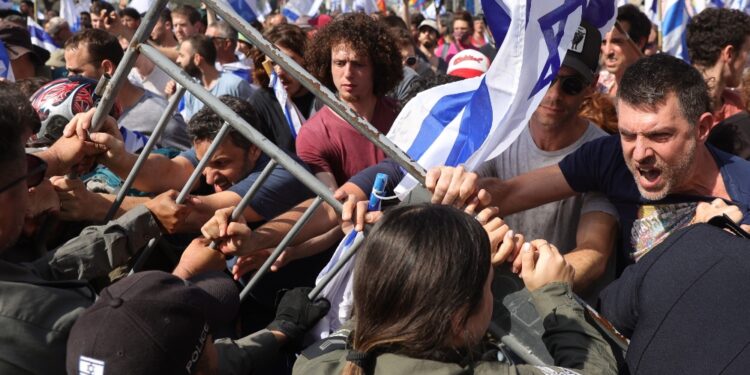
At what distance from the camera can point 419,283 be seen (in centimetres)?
177

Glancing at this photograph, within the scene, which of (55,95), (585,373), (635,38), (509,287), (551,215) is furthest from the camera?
(635,38)

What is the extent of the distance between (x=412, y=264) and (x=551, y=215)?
5.51 feet

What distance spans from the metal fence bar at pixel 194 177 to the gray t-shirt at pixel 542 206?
1.14 meters

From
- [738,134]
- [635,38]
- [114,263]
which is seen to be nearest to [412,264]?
[114,263]

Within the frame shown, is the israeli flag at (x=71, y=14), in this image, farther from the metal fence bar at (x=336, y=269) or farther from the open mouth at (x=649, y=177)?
the open mouth at (x=649, y=177)

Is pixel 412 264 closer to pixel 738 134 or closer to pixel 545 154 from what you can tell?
pixel 545 154

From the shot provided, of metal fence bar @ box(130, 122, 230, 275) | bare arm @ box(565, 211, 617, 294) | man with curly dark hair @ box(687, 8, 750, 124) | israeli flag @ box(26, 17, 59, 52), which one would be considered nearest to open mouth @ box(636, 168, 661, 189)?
bare arm @ box(565, 211, 617, 294)

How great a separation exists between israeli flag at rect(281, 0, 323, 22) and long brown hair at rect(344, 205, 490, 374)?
987 centimetres

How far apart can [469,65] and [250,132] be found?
362 cm

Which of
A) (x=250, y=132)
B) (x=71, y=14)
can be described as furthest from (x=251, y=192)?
(x=71, y=14)

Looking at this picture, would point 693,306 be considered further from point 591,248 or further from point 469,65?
point 469,65

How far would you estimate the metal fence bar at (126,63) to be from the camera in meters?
2.60

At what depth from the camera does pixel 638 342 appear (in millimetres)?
2137

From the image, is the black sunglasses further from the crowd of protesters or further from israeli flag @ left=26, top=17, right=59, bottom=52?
israeli flag @ left=26, top=17, right=59, bottom=52
